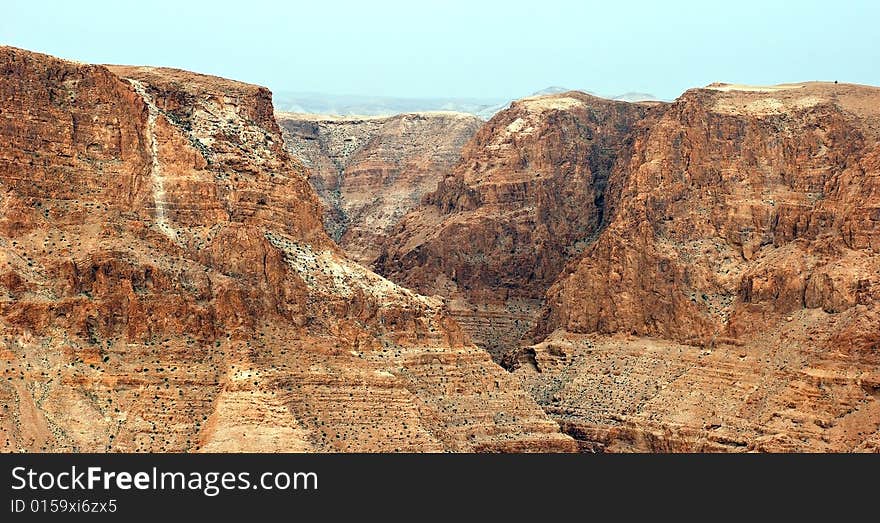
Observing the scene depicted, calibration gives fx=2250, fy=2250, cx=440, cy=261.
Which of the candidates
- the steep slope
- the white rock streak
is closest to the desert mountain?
the steep slope

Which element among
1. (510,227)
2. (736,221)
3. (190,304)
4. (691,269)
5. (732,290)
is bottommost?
A: (510,227)

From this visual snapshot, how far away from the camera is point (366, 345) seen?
451 ft

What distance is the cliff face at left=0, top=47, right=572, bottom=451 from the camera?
12444 cm

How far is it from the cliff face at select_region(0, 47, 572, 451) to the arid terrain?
6.5 inches

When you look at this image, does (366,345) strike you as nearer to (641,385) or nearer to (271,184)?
(271,184)

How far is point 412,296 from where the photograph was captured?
472 feet

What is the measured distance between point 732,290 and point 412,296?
31278 mm

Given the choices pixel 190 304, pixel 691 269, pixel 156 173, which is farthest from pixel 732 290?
pixel 190 304

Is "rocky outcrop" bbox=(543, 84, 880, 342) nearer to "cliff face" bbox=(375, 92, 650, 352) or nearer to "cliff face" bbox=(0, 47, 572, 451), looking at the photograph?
"cliff face" bbox=(375, 92, 650, 352)

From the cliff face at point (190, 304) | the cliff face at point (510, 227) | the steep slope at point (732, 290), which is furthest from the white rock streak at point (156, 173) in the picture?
the cliff face at point (510, 227)

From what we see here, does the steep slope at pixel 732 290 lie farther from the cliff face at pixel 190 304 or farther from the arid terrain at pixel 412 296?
the cliff face at pixel 190 304

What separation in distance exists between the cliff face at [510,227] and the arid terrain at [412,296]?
15.2 inches

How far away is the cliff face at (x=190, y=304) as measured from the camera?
408 feet

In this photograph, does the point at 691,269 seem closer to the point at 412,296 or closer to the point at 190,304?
the point at 412,296
